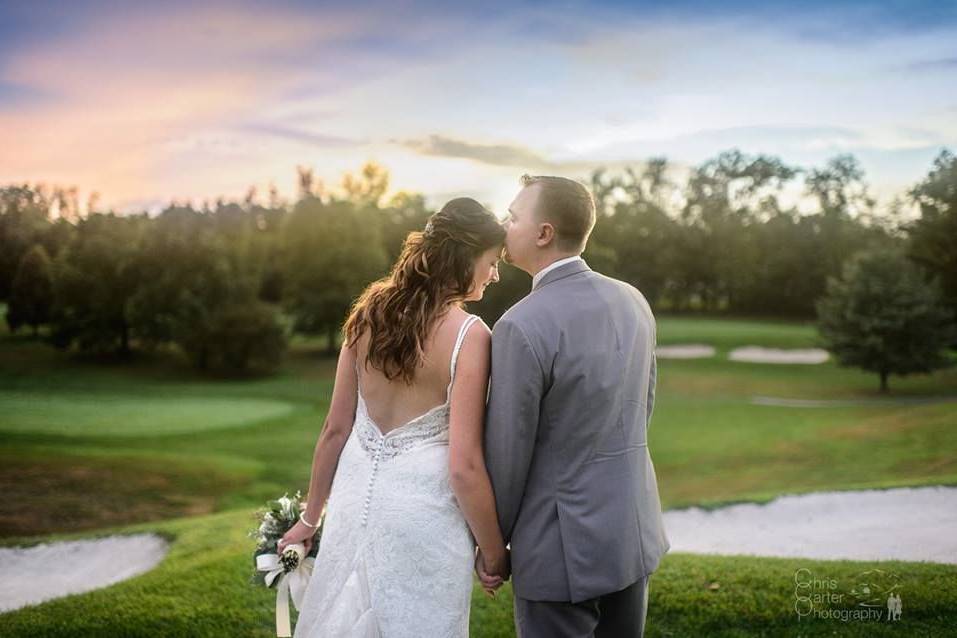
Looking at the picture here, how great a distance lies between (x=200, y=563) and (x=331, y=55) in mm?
11087

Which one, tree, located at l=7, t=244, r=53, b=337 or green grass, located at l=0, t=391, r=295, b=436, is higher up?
tree, located at l=7, t=244, r=53, b=337

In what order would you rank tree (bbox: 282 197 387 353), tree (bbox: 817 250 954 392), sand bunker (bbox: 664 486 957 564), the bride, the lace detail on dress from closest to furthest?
1. the bride
2. the lace detail on dress
3. sand bunker (bbox: 664 486 957 564)
4. tree (bbox: 817 250 954 392)
5. tree (bbox: 282 197 387 353)

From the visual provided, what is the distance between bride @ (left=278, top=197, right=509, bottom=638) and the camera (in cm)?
251

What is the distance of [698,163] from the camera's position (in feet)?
170

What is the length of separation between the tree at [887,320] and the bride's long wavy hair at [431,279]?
23.2 meters

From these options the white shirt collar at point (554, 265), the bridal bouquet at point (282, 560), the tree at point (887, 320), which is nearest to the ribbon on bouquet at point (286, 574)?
the bridal bouquet at point (282, 560)

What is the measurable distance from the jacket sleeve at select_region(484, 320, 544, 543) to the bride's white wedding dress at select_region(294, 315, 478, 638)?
0.19 m

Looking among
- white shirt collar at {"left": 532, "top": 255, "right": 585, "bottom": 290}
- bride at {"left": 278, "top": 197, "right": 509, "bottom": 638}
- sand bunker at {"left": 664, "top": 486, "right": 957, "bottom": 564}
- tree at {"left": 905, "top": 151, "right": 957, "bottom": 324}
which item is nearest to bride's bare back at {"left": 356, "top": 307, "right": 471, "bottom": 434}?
bride at {"left": 278, "top": 197, "right": 509, "bottom": 638}

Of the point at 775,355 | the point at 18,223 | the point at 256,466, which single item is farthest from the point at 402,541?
the point at 775,355

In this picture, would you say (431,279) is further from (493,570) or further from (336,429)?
(493,570)

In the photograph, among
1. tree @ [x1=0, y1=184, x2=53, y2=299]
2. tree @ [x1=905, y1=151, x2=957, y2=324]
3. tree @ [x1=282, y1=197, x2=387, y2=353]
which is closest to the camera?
tree @ [x1=0, y1=184, x2=53, y2=299]

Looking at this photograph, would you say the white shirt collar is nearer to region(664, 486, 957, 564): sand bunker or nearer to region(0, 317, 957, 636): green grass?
region(0, 317, 957, 636): green grass

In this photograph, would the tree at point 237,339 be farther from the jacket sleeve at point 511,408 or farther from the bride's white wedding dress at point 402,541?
the jacket sleeve at point 511,408

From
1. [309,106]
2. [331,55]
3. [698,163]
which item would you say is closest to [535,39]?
[331,55]
